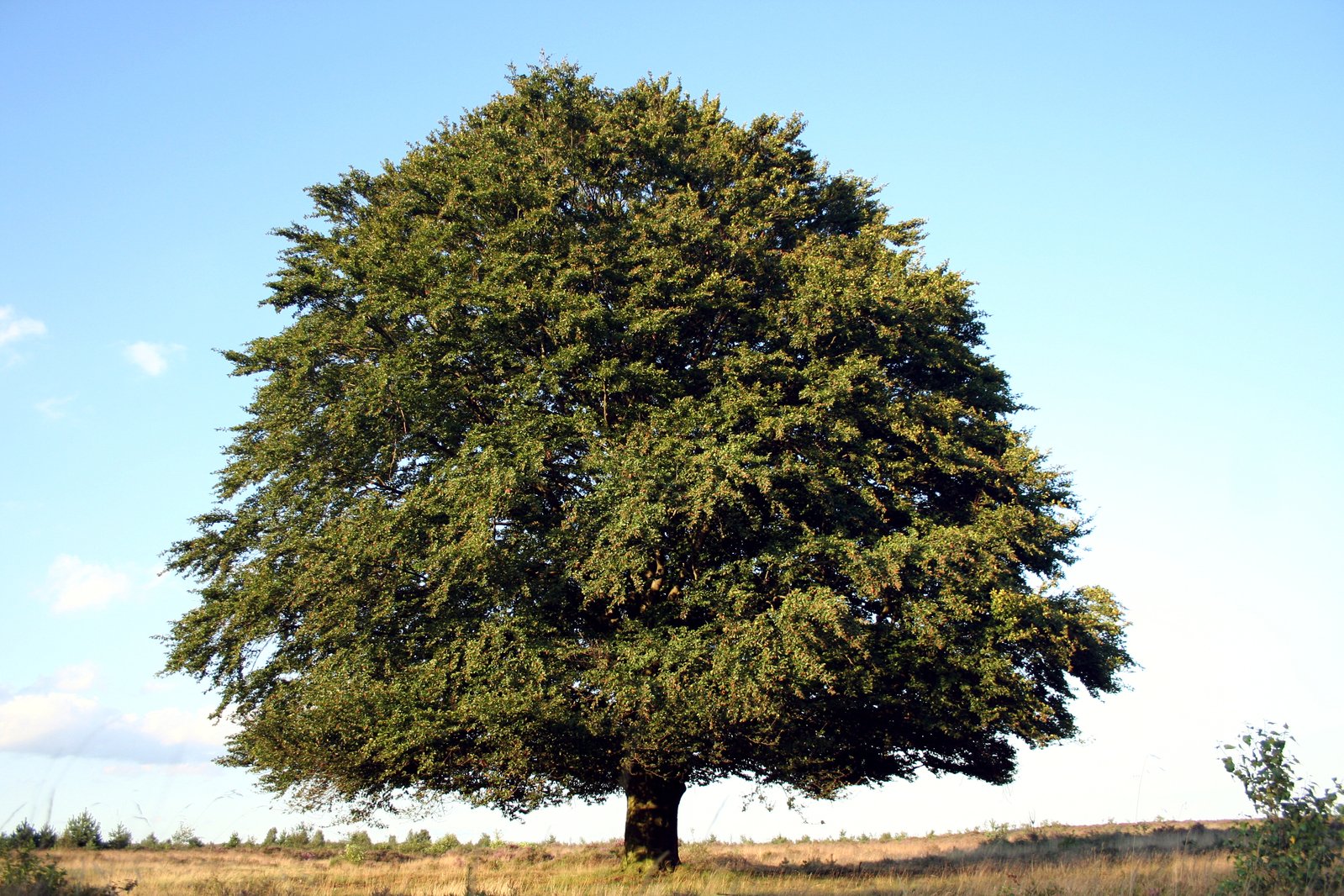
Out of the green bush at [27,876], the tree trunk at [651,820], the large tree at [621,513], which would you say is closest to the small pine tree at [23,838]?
the green bush at [27,876]

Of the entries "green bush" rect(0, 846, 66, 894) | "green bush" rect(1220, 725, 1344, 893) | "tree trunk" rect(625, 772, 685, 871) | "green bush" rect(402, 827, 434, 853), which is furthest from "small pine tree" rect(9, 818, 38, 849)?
"green bush" rect(402, 827, 434, 853)

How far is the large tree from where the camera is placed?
56.3ft

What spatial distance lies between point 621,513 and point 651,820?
27.5ft

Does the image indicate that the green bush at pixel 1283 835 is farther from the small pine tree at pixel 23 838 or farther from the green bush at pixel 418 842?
the green bush at pixel 418 842

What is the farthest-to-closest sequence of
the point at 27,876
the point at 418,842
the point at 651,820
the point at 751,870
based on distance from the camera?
1. the point at 418,842
2. the point at 751,870
3. the point at 651,820
4. the point at 27,876

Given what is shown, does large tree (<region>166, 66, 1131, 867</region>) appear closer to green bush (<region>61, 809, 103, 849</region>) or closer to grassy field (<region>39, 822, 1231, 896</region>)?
grassy field (<region>39, 822, 1231, 896</region>)

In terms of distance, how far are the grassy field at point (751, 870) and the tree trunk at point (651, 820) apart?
1.85ft

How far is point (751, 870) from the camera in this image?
2262 centimetres

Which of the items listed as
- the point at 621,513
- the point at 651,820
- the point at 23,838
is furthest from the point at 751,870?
the point at 23,838

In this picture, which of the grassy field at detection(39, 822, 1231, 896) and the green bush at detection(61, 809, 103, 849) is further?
the green bush at detection(61, 809, 103, 849)

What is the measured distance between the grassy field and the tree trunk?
563mm

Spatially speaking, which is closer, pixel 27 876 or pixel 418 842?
pixel 27 876

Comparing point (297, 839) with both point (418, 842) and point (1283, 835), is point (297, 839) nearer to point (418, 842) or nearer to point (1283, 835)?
point (418, 842)

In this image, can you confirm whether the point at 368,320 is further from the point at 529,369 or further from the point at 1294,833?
the point at 1294,833
